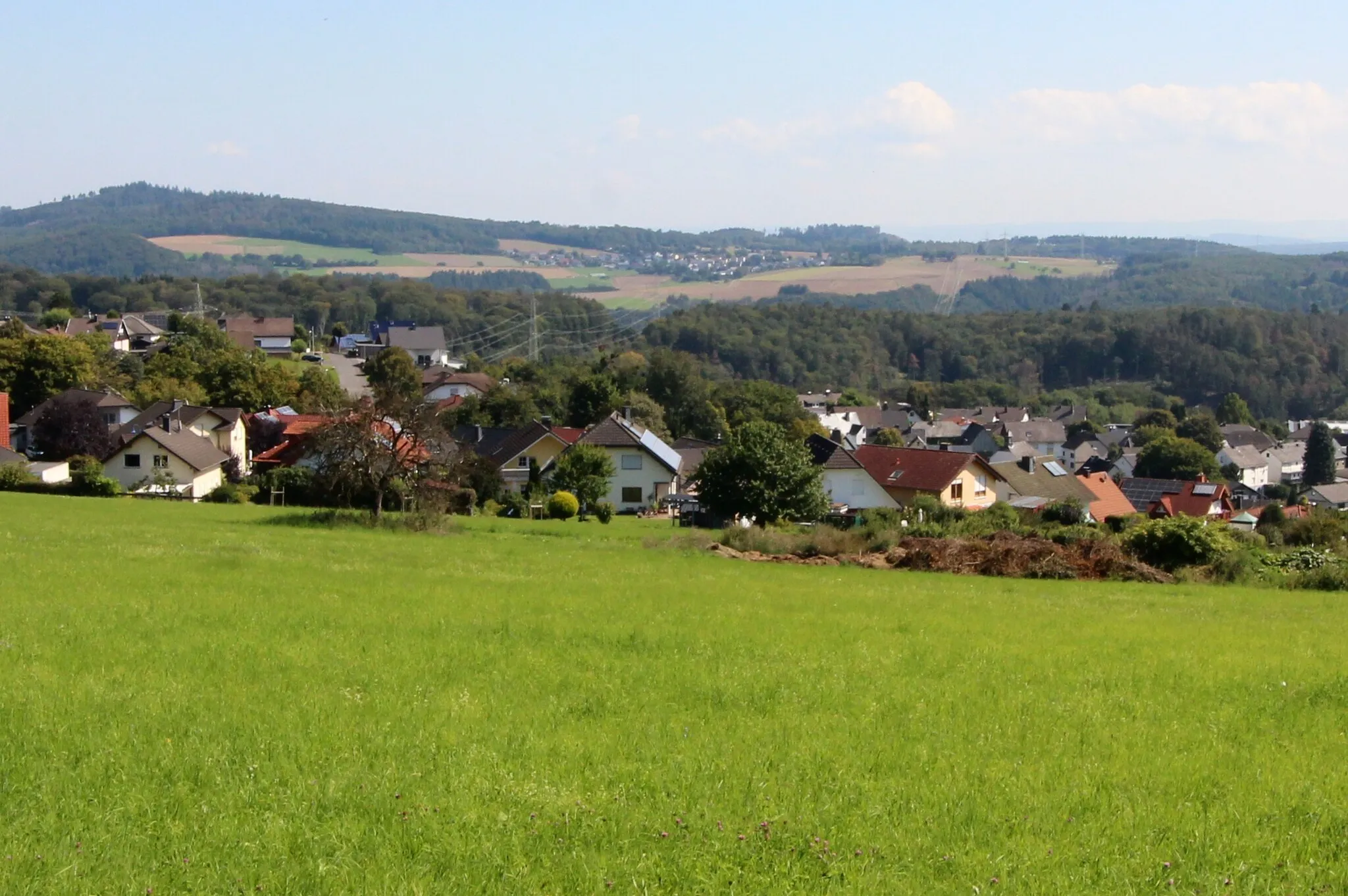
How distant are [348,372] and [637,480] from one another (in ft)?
183

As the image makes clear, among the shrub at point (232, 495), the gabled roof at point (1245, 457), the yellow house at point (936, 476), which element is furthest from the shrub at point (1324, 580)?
the gabled roof at point (1245, 457)

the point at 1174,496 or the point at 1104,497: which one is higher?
the point at 1104,497

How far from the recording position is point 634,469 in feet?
207

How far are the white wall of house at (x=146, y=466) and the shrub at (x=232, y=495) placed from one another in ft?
20.6

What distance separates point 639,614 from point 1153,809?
9.28 meters

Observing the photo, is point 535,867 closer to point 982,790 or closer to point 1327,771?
point 982,790

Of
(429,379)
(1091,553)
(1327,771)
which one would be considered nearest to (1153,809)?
(1327,771)

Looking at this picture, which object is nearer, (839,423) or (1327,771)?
(1327,771)

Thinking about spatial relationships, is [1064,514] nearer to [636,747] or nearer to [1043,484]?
[1043,484]

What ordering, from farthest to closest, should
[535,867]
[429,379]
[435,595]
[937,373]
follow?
[937,373]
[429,379]
[435,595]
[535,867]

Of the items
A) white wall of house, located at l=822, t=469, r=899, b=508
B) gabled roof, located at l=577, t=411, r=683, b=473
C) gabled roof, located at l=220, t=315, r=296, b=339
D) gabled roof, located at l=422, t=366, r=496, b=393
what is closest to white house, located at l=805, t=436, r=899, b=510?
white wall of house, located at l=822, t=469, r=899, b=508

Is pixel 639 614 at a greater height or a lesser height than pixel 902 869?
lesser

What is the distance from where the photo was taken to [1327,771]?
375 inches

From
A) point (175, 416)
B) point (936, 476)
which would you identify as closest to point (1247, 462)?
point (936, 476)
